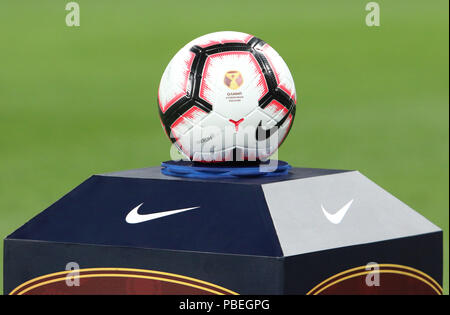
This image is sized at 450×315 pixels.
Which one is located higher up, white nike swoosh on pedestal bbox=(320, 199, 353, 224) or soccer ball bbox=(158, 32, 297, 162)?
soccer ball bbox=(158, 32, 297, 162)

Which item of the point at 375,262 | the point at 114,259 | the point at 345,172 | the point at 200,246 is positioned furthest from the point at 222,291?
the point at 345,172

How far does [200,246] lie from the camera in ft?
17.0

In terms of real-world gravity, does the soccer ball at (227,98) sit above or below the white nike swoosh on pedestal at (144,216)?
above

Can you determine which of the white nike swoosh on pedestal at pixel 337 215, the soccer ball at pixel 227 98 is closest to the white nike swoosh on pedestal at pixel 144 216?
the soccer ball at pixel 227 98

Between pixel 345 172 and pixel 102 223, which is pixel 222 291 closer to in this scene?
pixel 102 223

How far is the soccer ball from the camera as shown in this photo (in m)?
5.78

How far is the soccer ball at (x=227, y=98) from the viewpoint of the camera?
18.9 ft

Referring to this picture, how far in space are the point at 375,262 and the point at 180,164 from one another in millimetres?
1552

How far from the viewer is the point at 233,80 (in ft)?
18.9

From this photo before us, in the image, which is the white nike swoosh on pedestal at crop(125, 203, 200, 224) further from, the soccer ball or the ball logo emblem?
the ball logo emblem

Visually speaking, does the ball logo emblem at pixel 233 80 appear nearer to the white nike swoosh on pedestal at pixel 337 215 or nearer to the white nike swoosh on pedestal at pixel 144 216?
the white nike swoosh on pedestal at pixel 144 216

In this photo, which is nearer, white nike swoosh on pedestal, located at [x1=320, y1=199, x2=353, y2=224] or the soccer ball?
white nike swoosh on pedestal, located at [x1=320, y1=199, x2=353, y2=224]

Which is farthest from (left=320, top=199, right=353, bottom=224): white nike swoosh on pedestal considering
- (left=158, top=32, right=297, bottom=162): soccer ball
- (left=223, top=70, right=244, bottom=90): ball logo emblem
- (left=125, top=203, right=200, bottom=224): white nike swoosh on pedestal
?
(left=223, top=70, right=244, bottom=90): ball logo emblem

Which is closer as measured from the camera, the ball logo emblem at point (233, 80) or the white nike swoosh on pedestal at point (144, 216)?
the white nike swoosh on pedestal at point (144, 216)
